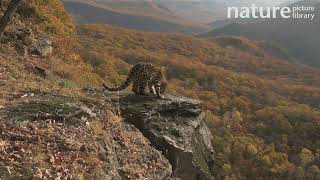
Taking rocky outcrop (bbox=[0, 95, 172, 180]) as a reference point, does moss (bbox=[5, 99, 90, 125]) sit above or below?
above

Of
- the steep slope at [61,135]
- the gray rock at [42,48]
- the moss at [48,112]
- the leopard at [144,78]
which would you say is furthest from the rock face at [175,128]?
the gray rock at [42,48]

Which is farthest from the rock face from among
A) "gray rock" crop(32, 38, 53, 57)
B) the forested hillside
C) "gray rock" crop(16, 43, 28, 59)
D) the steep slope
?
the forested hillside

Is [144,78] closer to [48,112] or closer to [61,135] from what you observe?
[48,112]

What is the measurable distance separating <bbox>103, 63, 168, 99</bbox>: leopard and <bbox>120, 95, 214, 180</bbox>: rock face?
371mm

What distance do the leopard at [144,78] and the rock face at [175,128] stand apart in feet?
1.22

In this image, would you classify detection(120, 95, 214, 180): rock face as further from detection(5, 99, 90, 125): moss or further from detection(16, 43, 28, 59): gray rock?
detection(16, 43, 28, 59): gray rock

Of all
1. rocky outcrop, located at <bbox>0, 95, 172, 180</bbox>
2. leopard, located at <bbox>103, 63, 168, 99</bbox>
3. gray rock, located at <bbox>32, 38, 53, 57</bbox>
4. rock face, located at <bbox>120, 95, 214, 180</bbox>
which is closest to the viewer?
rocky outcrop, located at <bbox>0, 95, 172, 180</bbox>

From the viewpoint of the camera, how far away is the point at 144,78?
62.6 feet

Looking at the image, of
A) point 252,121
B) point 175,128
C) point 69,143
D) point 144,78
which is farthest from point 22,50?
point 252,121

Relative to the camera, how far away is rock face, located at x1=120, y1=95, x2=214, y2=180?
59.0 ft

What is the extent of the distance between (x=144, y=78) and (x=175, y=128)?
2227mm

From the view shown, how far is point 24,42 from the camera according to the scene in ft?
81.3

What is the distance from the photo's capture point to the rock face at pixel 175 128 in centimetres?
1798

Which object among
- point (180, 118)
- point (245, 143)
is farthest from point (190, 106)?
point (245, 143)
